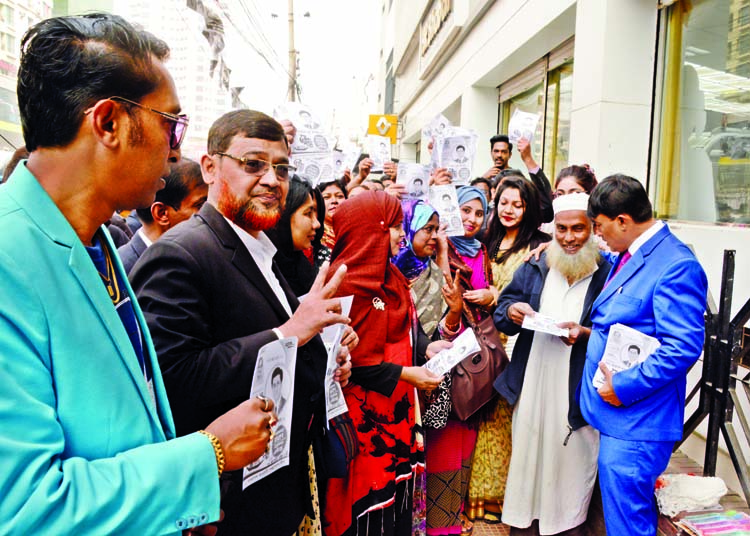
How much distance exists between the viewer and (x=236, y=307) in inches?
64.8

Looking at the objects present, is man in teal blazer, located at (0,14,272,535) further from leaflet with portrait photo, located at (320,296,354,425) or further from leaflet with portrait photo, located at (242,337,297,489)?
leaflet with portrait photo, located at (320,296,354,425)

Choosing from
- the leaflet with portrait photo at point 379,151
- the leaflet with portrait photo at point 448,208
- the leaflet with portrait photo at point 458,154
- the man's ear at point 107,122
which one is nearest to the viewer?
the man's ear at point 107,122

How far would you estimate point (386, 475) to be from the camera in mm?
2604

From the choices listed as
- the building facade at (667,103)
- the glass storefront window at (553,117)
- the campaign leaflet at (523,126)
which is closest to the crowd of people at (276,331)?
the campaign leaflet at (523,126)

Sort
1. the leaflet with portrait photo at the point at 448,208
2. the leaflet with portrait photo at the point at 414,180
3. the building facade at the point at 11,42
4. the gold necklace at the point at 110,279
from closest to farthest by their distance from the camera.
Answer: the gold necklace at the point at 110,279 < the leaflet with portrait photo at the point at 448,208 < the leaflet with portrait photo at the point at 414,180 < the building facade at the point at 11,42

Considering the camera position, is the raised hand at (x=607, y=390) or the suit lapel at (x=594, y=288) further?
the suit lapel at (x=594, y=288)

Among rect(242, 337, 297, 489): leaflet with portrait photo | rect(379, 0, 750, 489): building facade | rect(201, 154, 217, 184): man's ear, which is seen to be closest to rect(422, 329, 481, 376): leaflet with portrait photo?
rect(242, 337, 297, 489): leaflet with portrait photo

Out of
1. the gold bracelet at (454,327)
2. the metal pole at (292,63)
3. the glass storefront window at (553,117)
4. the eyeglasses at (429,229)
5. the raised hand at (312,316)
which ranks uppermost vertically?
the metal pole at (292,63)

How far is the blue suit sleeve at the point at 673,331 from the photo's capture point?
88.1 inches

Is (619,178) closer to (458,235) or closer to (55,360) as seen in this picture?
(458,235)

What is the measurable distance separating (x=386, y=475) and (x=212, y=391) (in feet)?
4.52

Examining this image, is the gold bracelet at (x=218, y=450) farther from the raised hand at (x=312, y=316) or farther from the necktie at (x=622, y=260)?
the necktie at (x=622, y=260)

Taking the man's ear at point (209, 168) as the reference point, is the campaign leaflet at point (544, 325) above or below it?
below

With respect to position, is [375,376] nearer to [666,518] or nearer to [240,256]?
[240,256]
